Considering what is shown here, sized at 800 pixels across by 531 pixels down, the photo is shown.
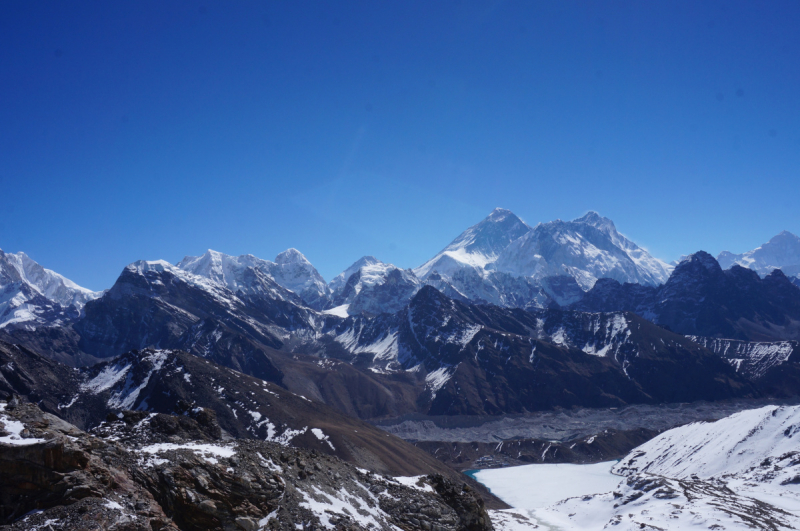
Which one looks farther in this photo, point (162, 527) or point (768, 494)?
point (768, 494)

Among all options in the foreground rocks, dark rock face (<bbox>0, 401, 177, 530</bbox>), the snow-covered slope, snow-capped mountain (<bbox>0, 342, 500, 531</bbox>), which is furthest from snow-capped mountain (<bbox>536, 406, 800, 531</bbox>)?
dark rock face (<bbox>0, 401, 177, 530</bbox>)

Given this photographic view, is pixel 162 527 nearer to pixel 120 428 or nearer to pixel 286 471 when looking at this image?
pixel 286 471

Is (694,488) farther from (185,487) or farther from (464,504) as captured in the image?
(185,487)

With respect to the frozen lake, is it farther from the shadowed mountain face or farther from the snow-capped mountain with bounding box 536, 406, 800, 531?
the shadowed mountain face

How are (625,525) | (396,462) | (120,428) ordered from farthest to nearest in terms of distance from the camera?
(396,462)
(625,525)
(120,428)

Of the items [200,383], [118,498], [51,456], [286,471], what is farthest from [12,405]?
[200,383]

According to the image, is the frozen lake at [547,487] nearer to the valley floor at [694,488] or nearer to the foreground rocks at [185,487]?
the valley floor at [694,488]

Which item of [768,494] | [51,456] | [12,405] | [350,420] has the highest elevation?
[12,405]
